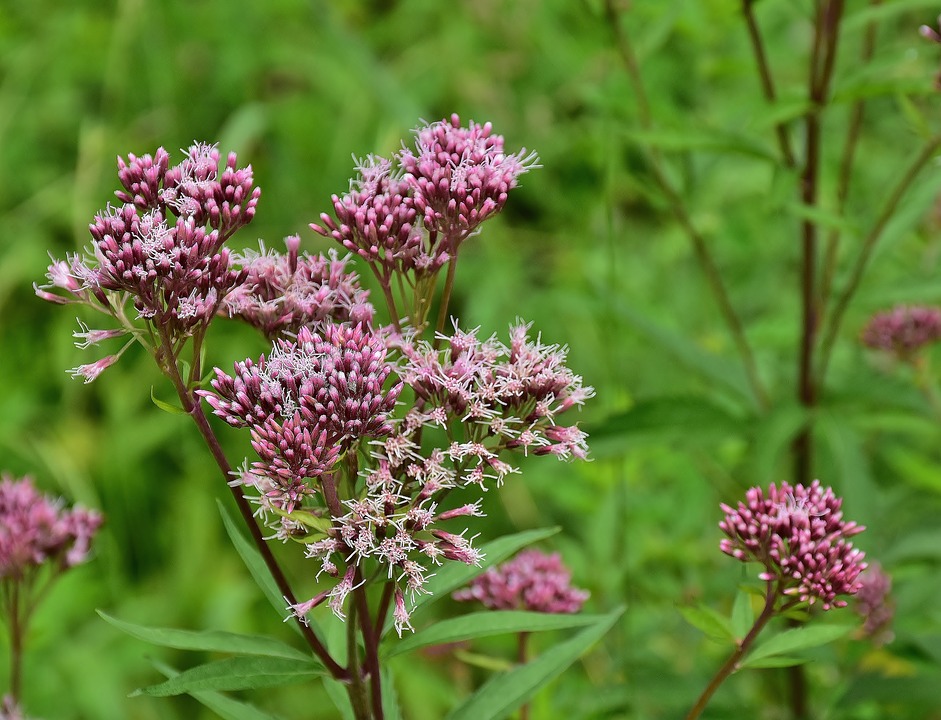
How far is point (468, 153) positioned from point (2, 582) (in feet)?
4.45

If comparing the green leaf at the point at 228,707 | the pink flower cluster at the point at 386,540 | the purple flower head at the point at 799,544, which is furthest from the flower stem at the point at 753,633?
the green leaf at the point at 228,707

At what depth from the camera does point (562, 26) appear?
619 cm

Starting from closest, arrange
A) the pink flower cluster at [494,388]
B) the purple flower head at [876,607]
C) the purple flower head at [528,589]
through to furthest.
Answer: the pink flower cluster at [494,388] → the purple flower head at [528,589] → the purple flower head at [876,607]

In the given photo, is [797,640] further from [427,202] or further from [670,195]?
[670,195]

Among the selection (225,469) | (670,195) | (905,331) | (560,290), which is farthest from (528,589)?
(560,290)

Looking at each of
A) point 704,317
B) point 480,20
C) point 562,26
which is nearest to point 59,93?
point 480,20

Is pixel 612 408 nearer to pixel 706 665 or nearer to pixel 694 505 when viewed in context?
pixel 694 505

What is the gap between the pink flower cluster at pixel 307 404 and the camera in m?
1.49

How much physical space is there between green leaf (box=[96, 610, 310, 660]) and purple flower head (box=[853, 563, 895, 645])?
55.0 inches

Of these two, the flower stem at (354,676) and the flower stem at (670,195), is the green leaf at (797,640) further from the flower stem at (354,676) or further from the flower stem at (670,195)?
the flower stem at (670,195)

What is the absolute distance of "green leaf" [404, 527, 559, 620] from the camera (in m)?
1.69

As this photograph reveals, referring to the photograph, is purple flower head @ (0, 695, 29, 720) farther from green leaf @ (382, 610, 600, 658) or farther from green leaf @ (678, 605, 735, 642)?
green leaf @ (678, 605, 735, 642)

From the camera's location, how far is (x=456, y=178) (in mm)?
1655

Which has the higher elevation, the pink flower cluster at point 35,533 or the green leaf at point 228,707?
the pink flower cluster at point 35,533
